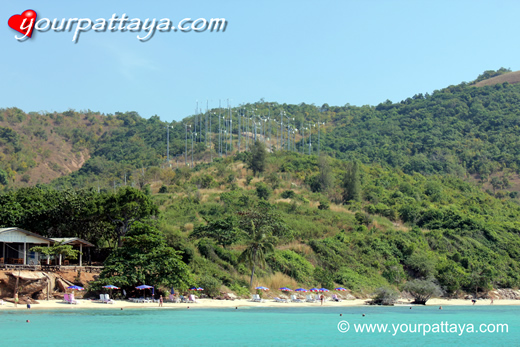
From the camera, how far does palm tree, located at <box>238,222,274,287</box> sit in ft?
162

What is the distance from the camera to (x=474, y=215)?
7944cm

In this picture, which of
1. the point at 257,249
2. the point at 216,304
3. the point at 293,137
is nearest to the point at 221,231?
the point at 257,249

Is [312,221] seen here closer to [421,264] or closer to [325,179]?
[421,264]

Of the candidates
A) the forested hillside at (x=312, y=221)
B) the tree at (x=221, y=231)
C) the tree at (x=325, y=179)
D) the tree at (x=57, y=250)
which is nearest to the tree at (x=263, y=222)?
the forested hillside at (x=312, y=221)

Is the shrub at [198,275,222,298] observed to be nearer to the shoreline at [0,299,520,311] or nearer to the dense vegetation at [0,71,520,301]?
the dense vegetation at [0,71,520,301]

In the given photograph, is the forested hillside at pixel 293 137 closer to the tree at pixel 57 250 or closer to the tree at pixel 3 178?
the tree at pixel 3 178

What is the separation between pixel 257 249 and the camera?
4912 cm

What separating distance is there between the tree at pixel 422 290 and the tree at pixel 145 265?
2133 cm

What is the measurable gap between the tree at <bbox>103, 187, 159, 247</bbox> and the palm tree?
8.74 meters

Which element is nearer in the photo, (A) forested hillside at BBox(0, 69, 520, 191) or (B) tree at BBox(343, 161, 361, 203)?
(B) tree at BBox(343, 161, 361, 203)

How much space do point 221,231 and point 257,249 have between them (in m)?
6.06

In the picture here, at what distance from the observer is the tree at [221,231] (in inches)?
2116

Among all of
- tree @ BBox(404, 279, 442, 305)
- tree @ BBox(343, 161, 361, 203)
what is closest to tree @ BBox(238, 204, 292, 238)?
tree @ BBox(404, 279, 442, 305)

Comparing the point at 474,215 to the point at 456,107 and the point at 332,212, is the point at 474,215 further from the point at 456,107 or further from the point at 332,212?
the point at 456,107
